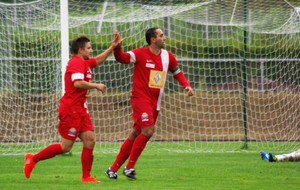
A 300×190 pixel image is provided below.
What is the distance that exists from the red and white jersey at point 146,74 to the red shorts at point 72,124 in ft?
3.38

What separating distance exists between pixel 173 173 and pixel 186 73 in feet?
30.3

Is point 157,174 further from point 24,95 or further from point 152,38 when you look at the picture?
point 24,95

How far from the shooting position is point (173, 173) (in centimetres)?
1248

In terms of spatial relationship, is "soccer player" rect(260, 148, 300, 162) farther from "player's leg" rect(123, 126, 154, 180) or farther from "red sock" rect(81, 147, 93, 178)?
"red sock" rect(81, 147, 93, 178)

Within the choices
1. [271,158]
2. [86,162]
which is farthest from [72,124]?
[271,158]

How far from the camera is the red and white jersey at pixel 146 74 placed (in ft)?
38.5

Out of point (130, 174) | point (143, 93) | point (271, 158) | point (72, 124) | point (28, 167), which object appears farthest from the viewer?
point (271, 158)

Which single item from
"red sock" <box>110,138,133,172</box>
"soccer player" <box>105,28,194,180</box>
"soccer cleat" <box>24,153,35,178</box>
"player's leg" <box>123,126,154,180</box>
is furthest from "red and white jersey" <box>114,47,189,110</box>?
"soccer cleat" <box>24,153,35,178</box>

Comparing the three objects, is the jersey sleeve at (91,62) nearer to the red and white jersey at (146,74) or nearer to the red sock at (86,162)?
the red and white jersey at (146,74)

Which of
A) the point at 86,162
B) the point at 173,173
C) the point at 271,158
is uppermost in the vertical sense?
the point at 86,162

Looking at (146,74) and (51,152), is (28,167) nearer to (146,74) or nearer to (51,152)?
(51,152)

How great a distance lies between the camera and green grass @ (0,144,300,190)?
1073cm

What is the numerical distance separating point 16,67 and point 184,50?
163 inches

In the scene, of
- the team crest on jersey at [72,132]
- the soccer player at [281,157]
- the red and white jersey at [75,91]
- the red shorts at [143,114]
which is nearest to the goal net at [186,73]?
the soccer player at [281,157]
